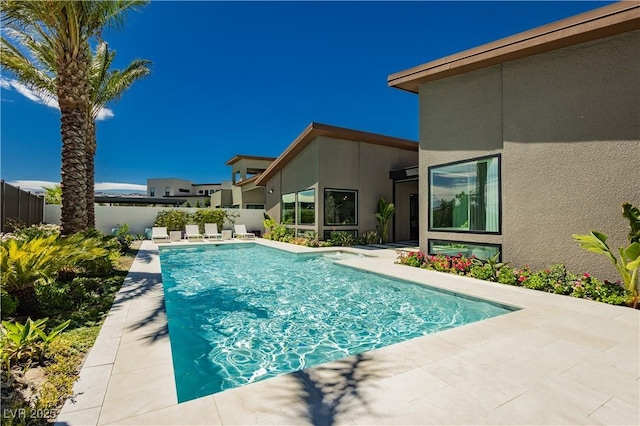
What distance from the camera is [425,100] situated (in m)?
10.7

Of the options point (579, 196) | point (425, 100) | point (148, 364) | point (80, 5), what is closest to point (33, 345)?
point (148, 364)

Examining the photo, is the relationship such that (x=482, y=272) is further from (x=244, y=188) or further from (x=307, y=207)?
(x=244, y=188)

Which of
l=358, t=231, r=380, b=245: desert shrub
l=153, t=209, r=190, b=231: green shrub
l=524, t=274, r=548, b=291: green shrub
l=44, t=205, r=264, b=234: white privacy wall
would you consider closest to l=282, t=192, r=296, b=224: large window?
l=358, t=231, r=380, b=245: desert shrub

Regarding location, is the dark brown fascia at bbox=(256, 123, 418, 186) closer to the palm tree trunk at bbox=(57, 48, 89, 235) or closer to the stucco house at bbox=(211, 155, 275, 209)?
the stucco house at bbox=(211, 155, 275, 209)

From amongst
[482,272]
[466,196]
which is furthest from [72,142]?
[482,272]

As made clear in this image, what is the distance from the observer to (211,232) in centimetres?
2131

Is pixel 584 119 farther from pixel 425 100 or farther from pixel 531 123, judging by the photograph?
pixel 425 100

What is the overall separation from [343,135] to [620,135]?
432 inches

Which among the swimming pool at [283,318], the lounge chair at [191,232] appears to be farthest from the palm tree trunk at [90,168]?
the swimming pool at [283,318]

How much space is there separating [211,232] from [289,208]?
582 cm

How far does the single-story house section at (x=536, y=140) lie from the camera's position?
6.59 metres

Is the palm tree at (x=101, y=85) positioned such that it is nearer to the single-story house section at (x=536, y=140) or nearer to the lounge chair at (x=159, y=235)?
the lounge chair at (x=159, y=235)

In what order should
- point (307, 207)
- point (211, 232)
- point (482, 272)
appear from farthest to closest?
point (211, 232) → point (307, 207) → point (482, 272)

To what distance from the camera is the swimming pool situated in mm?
4336
